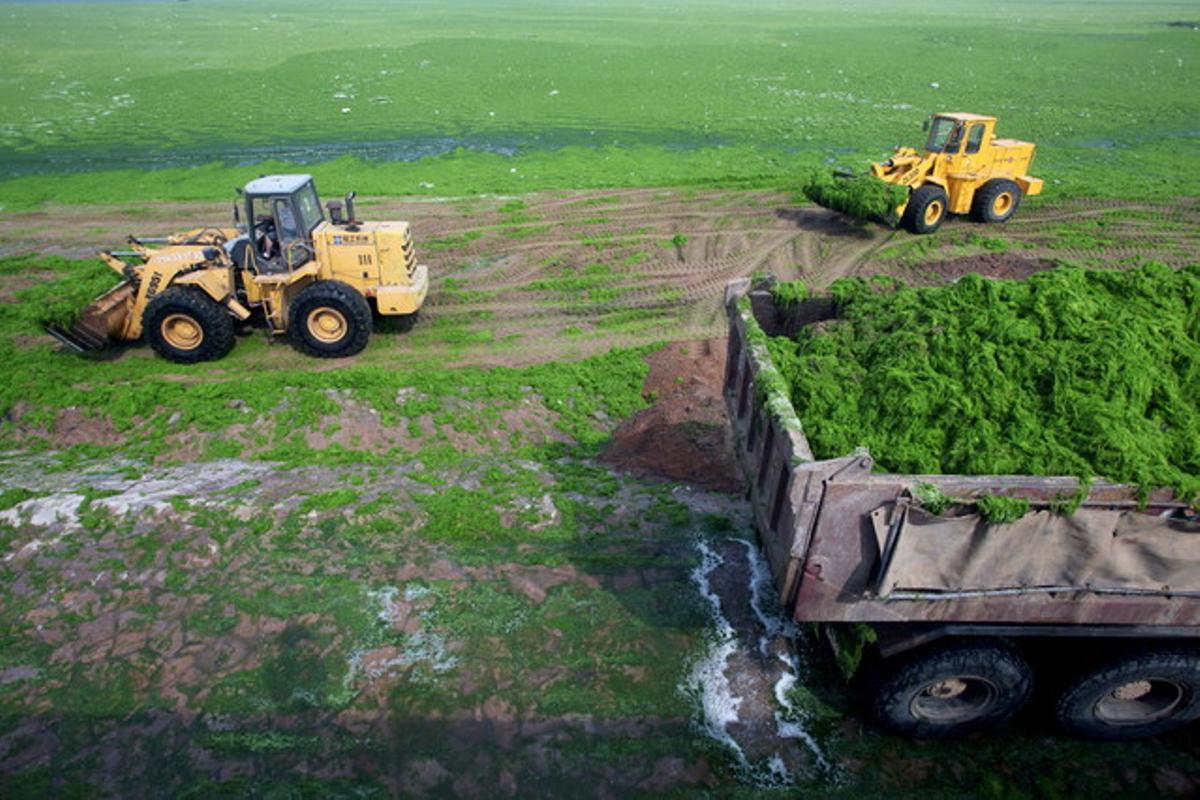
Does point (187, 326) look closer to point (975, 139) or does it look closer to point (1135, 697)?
point (1135, 697)

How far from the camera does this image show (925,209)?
14273mm

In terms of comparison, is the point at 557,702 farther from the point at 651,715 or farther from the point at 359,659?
the point at 359,659

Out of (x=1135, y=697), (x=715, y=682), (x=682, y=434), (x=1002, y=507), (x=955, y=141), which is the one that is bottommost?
(x=715, y=682)

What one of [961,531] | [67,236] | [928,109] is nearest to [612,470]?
[961,531]

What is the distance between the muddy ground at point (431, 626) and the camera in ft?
15.3

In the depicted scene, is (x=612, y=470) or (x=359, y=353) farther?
(x=359, y=353)

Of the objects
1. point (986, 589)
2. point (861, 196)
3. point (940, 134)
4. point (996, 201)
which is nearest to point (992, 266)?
point (861, 196)

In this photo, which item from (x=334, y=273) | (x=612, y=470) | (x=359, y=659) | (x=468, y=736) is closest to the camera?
(x=468, y=736)

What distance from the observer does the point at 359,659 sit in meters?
5.37

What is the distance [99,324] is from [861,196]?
1284 centimetres

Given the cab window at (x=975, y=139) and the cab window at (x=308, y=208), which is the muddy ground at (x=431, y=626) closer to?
the cab window at (x=308, y=208)

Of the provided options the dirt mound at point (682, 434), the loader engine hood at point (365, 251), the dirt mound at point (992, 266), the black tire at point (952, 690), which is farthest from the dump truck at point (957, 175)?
the black tire at point (952, 690)

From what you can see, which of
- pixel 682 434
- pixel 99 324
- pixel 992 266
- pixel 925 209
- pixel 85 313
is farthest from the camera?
pixel 925 209

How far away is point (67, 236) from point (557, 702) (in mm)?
15898
